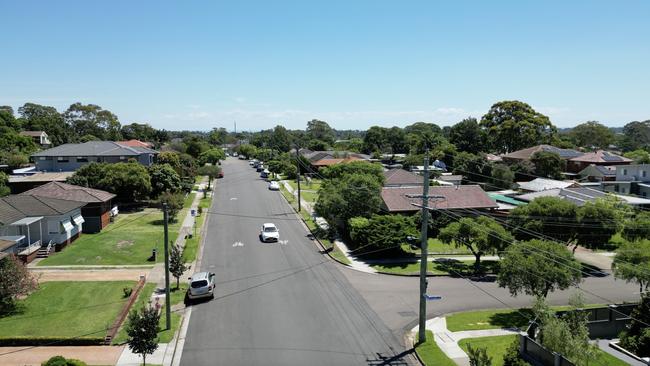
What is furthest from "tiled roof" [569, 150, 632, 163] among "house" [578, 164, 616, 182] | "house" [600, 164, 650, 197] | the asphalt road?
A: the asphalt road

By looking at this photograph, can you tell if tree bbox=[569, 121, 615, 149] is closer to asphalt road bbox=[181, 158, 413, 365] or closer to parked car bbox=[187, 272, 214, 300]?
asphalt road bbox=[181, 158, 413, 365]

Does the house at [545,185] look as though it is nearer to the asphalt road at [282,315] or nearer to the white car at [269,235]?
the asphalt road at [282,315]

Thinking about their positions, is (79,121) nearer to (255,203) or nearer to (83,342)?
(255,203)

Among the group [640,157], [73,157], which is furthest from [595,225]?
[640,157]

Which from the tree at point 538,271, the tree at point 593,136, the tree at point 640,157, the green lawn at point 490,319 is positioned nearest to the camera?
the green lawn at point 490,319

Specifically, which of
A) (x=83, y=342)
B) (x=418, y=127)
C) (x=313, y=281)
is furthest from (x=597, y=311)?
(x=418, y=127)

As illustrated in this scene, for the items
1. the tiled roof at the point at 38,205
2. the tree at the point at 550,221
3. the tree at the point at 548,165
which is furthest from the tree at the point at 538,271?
the tree at the point at 548,165

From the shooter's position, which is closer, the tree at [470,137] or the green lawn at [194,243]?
the green lawn at [194,243]
